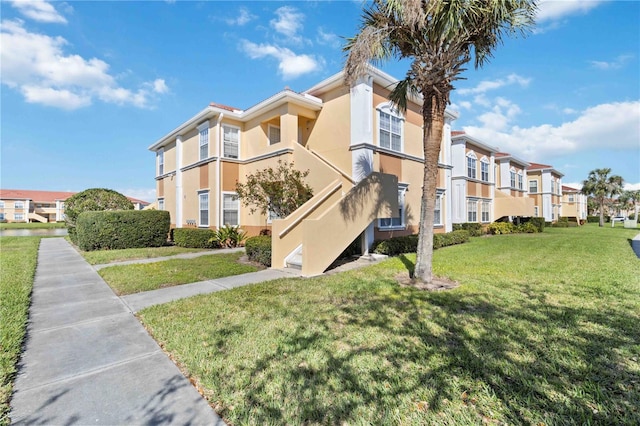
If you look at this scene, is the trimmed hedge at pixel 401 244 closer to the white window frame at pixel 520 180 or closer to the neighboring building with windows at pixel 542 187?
the white window frame at pixel 520 180

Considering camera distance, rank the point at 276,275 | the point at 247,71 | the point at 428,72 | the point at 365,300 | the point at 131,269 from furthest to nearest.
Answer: the point at 247,71 < the point at 131,269 < the point at 276,275 < the point at 428,72 < the point at 365,300

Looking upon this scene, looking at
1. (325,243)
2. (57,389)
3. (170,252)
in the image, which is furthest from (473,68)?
(170,252)

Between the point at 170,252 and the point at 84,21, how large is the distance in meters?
9.05

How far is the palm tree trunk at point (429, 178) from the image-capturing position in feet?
24.8

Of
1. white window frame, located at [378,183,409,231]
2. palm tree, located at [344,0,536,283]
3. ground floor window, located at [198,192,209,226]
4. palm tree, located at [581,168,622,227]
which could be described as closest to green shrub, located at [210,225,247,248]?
ground floor window, located at [198,192,209,226]

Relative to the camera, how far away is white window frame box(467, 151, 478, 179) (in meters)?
23.3

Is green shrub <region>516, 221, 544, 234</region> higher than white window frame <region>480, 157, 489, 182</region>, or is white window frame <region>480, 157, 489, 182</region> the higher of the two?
white window frame <region>480, 157, 489, 182</region>

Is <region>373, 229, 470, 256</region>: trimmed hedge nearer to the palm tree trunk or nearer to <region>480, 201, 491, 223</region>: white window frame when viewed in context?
the palm tree trunk

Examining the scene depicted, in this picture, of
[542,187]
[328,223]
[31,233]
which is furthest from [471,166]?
[31,233]

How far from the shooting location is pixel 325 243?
912 cm

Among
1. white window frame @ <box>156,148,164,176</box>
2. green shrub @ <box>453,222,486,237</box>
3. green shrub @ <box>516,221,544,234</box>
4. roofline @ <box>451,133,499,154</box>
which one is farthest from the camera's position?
green shrub @ <box>516,221,544,234</box>

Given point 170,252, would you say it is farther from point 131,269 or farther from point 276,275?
point 276,275

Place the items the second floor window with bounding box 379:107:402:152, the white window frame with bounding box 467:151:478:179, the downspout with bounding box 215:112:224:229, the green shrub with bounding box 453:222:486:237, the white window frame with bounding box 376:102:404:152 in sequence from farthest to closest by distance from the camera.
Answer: the white window frame with bounding box 467:151:478:179, the green shrub with bounding box 453:222:486:237, the downspout with bounding box 215:112:224:229, the second floor window with bounding box 379:107:402:152, the white window frame with bounding box 376:102:404:152

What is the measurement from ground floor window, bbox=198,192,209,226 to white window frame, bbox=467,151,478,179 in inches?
761
